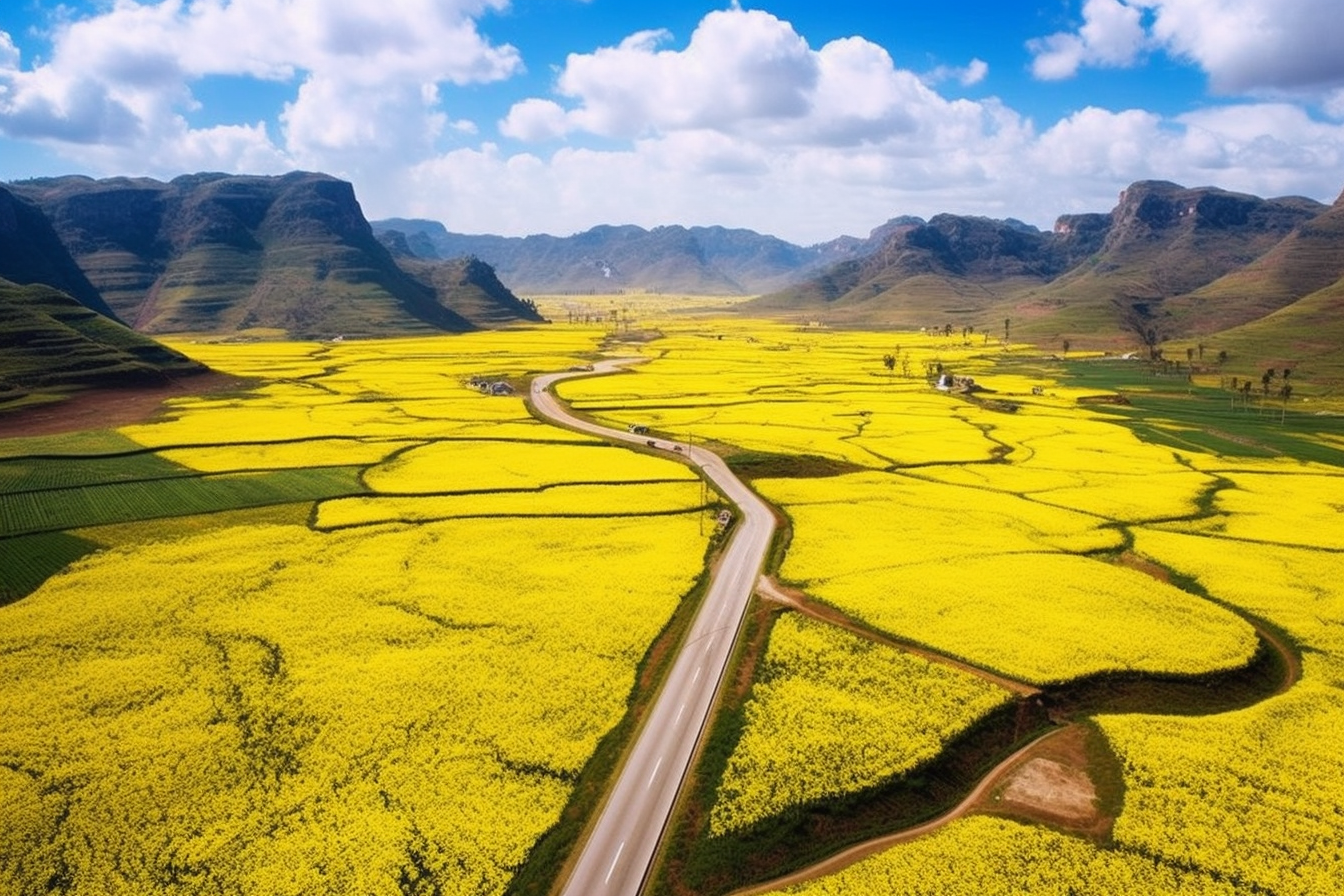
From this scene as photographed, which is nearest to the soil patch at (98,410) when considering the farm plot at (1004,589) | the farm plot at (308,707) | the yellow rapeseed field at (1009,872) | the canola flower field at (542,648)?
the canola flower field at (542,648)

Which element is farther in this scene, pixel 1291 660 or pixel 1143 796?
pixel 1291 660

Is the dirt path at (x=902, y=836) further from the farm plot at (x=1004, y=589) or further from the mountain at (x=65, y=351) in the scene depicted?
the mountain at (x=65, y=351)

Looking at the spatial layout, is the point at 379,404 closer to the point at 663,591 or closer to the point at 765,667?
the point at 663,591

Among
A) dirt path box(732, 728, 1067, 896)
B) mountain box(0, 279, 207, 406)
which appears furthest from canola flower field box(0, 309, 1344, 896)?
mountain box(0, 279, 207, 406)

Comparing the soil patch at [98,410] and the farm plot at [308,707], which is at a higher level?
the soil patch at [98,410]

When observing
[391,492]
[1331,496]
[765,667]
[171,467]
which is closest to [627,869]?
[765,667]

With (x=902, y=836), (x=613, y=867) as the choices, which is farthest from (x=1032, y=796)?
(x=613, y=867)
